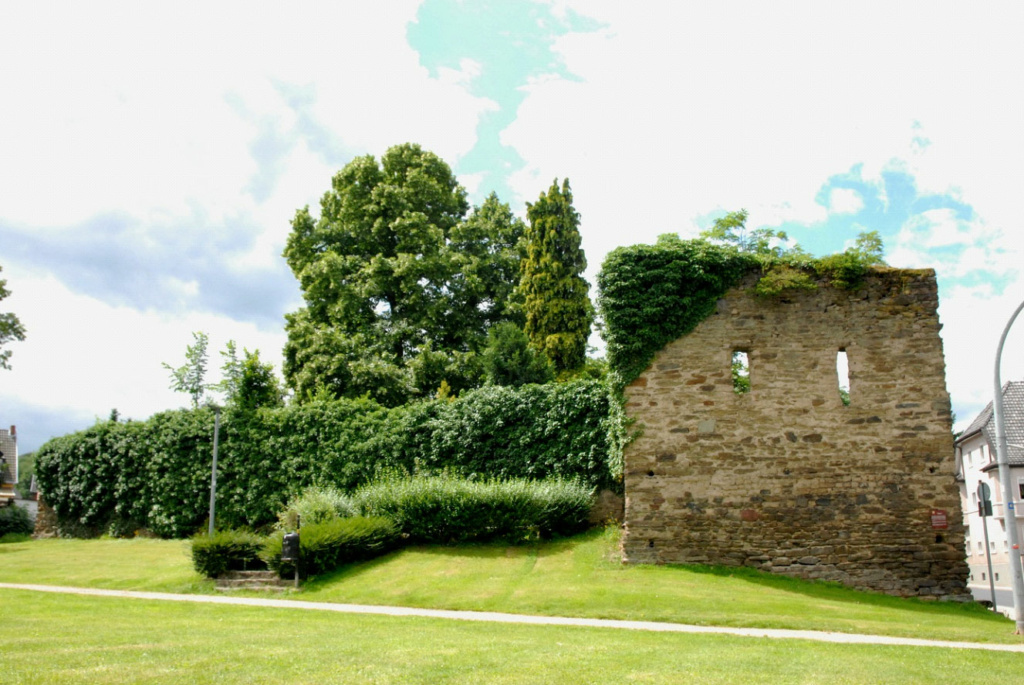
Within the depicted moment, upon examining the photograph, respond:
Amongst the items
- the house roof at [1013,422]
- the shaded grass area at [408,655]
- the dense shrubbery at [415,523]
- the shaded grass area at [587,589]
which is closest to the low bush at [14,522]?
the shaded grass area at [587,589]

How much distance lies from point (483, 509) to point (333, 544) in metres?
3.16


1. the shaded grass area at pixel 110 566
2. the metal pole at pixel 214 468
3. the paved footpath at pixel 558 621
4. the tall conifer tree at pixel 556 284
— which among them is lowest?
the paved footpath at pixel 558 621

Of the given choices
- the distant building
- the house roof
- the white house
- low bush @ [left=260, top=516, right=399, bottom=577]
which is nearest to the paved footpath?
low bush @ [left=260, top=516, right=399, bottom=577]

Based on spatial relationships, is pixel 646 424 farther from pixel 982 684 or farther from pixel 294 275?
pixel 294 275

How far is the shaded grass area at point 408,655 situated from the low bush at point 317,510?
6462mm

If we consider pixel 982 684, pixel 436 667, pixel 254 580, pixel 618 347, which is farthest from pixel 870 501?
pixel 254 580

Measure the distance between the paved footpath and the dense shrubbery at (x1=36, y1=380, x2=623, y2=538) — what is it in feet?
16.9

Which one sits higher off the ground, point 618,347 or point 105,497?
point 618,347

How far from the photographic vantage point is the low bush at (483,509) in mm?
16250

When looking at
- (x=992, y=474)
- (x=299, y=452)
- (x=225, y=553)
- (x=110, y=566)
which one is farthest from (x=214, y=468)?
(x=992, y=474)

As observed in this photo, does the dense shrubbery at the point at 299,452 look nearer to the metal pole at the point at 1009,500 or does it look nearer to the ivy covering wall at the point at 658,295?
the ivy covering wall at the point at 658,295

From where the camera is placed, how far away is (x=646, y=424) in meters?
15.5

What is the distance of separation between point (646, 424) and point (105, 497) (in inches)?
744

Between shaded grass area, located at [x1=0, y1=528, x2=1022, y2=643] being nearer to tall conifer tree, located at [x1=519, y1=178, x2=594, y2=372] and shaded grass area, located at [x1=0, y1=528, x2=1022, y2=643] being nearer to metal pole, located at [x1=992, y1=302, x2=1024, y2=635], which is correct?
metal pole, located at [x1=992, y1=302, x2=1024, y2=635]
